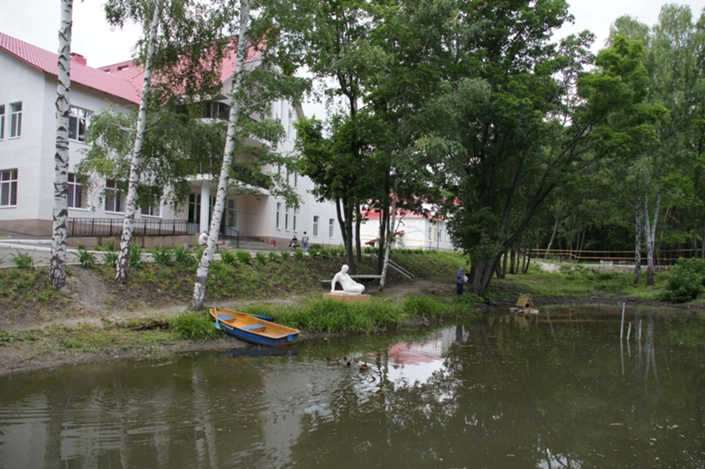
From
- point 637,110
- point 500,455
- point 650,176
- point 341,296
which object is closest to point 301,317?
point 341,296

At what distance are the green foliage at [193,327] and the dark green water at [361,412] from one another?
96cm

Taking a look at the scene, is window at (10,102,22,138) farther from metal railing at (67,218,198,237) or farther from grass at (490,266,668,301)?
grass at (490,266,668,301)

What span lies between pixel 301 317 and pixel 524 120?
13443 millimetres

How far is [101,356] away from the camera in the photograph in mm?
9984

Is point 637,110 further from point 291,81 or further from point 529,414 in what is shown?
point 529,414

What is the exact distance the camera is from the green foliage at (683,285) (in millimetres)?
26422

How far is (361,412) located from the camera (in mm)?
7477

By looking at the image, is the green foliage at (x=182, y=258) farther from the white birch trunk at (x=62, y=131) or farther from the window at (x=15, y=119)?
the window at (x=15, y=119)

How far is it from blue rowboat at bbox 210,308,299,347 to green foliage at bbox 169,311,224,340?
0.19 m

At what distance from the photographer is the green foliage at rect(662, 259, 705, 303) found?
2642 centimetres

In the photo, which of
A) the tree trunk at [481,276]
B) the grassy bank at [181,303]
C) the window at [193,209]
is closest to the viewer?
the grassy bank at [181,303]

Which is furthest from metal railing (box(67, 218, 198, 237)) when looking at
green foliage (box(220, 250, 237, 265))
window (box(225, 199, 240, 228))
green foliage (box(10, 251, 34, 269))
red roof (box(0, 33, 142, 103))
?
green foliage (box(10, 251, 34, 269))

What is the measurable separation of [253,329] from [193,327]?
139cm

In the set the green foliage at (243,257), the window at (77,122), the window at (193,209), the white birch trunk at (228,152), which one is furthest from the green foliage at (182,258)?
the window at (193,209)
